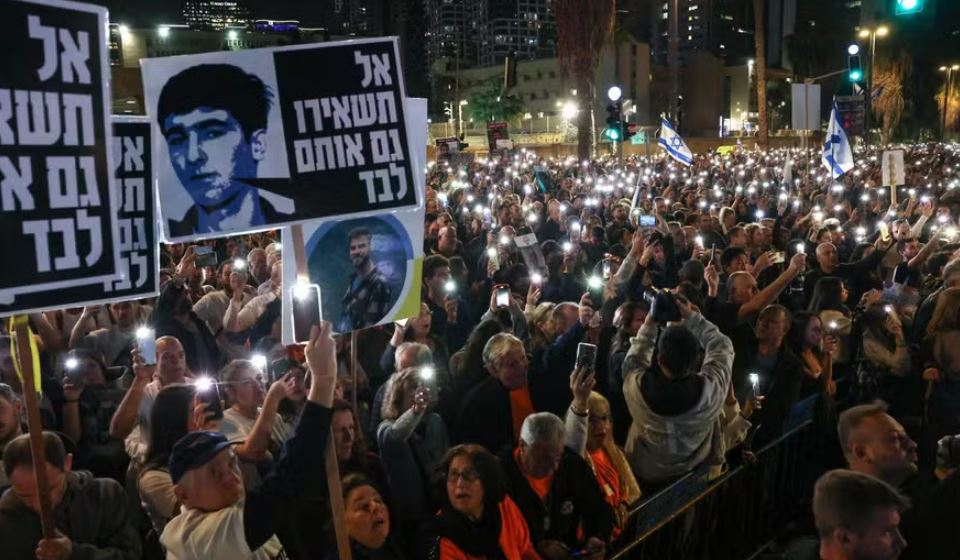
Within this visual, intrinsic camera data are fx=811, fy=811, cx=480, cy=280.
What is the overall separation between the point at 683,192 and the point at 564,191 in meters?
2.79

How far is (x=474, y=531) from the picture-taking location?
3.65 metres

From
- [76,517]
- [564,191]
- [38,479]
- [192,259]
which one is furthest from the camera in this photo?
[564,191]

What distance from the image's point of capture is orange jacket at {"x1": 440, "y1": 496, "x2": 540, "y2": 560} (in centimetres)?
362

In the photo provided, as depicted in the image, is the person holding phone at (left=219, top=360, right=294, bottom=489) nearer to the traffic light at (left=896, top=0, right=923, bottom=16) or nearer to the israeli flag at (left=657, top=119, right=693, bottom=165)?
the traffic light at (left=896, top=0, right=923, bottom=16)

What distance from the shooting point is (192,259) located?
8.15m

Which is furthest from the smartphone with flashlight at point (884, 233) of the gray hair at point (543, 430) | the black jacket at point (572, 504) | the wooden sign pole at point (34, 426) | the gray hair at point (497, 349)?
the wooden sign pole at point (34, 426)

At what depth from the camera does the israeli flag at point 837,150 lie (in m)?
15.2

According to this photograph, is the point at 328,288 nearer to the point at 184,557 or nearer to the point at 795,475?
the point at 184,557

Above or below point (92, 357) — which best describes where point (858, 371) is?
below

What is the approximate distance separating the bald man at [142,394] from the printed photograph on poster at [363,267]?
1217 millimetres

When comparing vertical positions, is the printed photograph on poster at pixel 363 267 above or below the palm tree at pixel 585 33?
below

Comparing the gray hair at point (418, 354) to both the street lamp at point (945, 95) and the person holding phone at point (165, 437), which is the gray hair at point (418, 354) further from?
the street lamp at point (945, 95)

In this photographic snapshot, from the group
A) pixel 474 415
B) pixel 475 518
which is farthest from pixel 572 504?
pixel 474 415

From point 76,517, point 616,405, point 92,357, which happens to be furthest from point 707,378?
point 92,357
